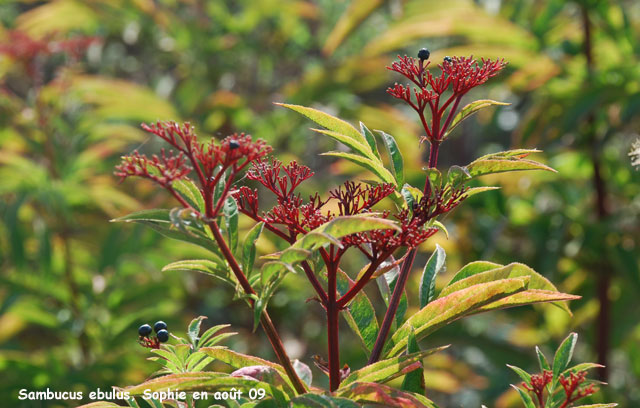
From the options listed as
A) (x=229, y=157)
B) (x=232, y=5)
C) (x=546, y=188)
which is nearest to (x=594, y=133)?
(x=546, y=188)

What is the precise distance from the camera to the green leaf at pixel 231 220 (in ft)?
1.47

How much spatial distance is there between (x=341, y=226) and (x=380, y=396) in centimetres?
10

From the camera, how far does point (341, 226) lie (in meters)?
0.38

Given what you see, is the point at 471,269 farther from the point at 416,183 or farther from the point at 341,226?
the point at 416,183

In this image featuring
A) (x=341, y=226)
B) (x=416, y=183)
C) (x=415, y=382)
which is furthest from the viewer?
(x=416, y=183)

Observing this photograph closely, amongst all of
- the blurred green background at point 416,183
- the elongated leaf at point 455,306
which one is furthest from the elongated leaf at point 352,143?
the blurred green background at point 416,183

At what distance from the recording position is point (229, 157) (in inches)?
16.3

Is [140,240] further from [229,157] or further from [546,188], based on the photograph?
[229,157]

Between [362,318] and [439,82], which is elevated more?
[439,82]

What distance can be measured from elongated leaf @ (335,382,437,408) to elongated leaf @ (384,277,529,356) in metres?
0.05

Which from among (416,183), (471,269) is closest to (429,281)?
(471,269)

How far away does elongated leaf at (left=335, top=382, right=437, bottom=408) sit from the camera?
41cm

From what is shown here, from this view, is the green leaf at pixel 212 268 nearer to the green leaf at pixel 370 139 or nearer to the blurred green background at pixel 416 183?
the green leaf at pixel 370 139

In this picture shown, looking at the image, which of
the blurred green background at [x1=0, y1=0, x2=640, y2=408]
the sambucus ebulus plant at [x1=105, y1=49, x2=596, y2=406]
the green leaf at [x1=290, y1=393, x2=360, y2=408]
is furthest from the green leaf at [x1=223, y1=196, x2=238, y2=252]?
the blurred green background at [x1=0, y1=0, x2=640, y2=408]
